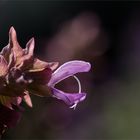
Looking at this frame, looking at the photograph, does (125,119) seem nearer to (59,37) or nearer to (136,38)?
(59,37)

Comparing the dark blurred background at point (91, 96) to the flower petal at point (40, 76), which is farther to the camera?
the dark blurred background at point (91, 96)

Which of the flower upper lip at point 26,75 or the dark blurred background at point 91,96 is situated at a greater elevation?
the flower upper lip at point 26,75

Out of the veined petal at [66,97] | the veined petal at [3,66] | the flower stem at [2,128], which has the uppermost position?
the veined petal at [3,66]

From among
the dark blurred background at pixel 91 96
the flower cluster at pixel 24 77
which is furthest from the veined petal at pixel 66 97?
the dark blurred background at pixel 91 96

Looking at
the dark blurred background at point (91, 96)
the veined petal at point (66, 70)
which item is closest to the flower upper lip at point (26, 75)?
the veined petal at point (66, 70)

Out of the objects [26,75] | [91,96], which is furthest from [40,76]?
[91,96]

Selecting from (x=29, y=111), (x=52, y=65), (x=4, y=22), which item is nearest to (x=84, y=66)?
(x=52, y=65)

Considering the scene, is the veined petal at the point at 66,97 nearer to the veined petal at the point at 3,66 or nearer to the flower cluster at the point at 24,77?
the flower cluster at the point at 24,77

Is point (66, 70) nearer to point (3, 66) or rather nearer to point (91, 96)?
point (3, 66)
